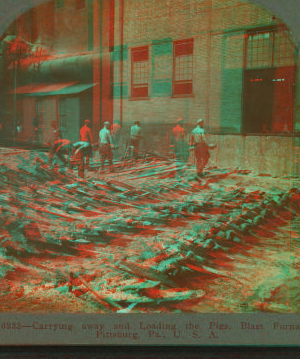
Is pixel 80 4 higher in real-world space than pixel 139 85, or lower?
higher

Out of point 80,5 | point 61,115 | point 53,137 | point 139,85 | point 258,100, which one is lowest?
point 53,137

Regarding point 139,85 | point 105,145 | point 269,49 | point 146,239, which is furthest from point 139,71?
point 146,239

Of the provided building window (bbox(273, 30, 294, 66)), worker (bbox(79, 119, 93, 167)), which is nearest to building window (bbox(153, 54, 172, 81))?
worker (bbox(79, 119, 93, 167))

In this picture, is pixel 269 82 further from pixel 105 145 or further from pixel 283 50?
pixel 105 145

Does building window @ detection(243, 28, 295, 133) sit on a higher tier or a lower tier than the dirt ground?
higher

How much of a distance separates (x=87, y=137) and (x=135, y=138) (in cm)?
33

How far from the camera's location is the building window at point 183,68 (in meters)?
2.02

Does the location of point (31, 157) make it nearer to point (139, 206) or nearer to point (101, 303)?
point (139, 206)

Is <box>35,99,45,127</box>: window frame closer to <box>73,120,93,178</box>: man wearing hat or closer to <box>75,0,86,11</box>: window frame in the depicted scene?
<box>73,120,93,178</box>: man wearing hat

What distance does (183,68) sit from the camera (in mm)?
2027

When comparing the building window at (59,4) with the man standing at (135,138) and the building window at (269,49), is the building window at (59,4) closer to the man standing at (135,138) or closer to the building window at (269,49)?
the man standing at (135,138)

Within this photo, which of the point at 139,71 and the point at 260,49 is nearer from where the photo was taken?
the point at 260,49

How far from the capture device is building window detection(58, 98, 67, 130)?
6.76ft

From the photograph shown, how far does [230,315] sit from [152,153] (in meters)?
1.18
